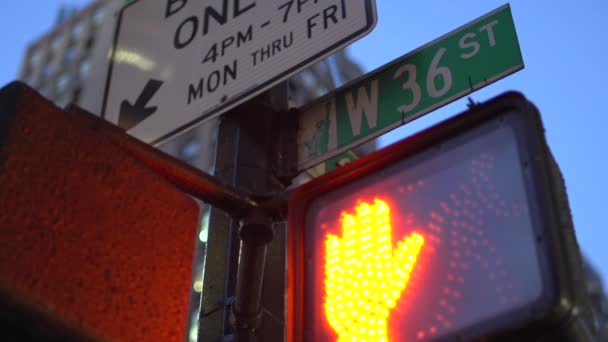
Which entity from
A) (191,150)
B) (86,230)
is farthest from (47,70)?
(86,230)

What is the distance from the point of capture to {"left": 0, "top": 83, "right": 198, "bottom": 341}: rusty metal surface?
5.89 feet

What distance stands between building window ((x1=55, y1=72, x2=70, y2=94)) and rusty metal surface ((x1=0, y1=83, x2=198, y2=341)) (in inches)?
2206

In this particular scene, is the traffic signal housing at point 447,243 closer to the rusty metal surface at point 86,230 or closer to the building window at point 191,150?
the rusty metal surface at point 86,230

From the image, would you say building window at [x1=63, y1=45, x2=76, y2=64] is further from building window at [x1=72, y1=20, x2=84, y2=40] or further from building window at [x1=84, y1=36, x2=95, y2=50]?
building window at [x1=84, y1=36, x2=95, y2=50]

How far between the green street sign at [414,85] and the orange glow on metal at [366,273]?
1.10 m

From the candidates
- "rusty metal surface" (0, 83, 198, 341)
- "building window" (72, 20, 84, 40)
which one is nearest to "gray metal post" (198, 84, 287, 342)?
"rusty metal surface" (0, 83, 198, 341)

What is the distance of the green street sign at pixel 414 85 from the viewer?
307 centimetres

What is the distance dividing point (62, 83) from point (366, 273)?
57529 millimetres

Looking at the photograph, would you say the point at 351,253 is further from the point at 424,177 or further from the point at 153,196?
the point at 153,196

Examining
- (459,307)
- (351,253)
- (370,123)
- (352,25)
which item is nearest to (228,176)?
(370,123)

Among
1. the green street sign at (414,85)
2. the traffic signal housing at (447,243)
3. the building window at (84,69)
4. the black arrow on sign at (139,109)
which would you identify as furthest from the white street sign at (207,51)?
the building window at (84,69)

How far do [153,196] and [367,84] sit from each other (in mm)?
1325

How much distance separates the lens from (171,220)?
2240mm

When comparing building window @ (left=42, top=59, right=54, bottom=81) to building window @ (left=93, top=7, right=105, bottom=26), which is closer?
building window @ (left=42, top=59, right=54, bottom=81)
